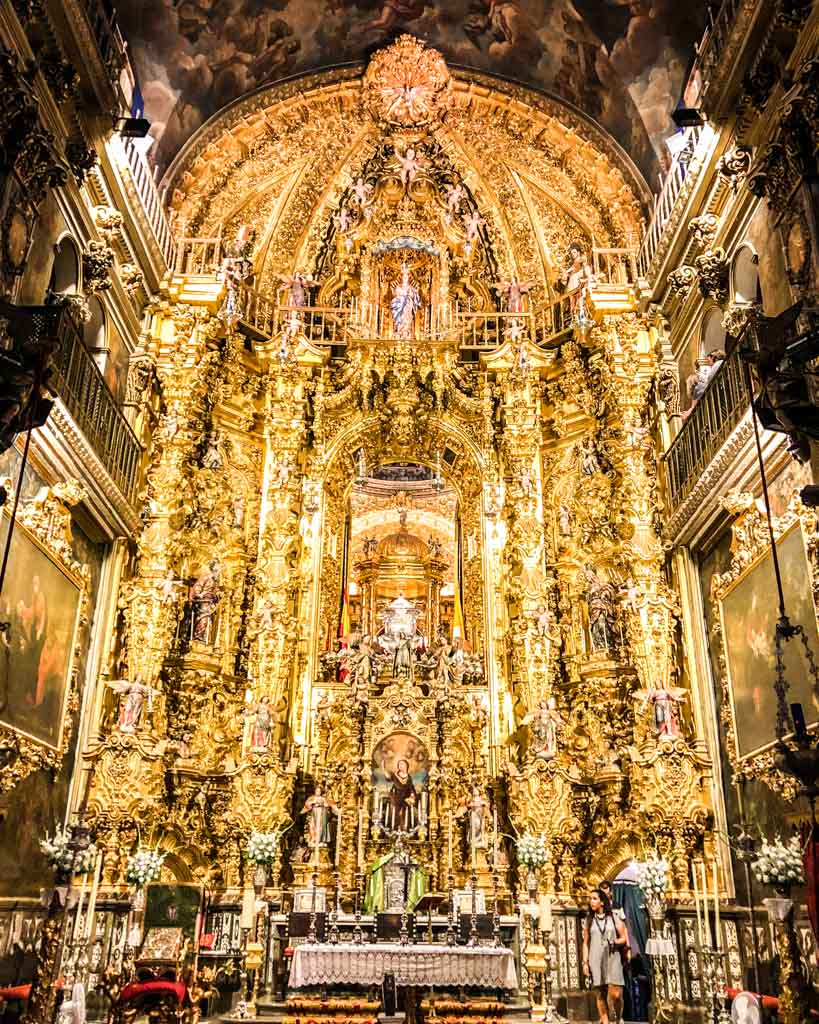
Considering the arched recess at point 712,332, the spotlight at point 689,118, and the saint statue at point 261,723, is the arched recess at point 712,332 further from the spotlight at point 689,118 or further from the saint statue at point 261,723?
the saint statue at point 261,723

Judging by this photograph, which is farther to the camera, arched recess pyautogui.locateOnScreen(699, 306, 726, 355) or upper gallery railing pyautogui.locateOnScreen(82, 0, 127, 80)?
arched recess pyautogui.locateOnScreen(699, 306, 726, 355)

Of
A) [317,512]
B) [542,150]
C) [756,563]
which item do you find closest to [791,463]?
[756,563]

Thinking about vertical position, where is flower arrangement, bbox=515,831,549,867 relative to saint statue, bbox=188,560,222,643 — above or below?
below

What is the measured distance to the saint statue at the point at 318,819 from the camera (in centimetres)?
1525

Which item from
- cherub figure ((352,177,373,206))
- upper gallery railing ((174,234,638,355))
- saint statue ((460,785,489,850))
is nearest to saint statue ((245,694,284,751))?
saint statue ((460,785,489,850))

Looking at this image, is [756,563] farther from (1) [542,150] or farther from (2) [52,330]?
(1) [542,150]

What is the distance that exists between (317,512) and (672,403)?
7038 mm

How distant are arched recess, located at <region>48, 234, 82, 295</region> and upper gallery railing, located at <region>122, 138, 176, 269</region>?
7.23 ft

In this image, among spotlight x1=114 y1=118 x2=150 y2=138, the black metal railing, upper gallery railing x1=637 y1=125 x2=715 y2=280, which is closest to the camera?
the black metal railing

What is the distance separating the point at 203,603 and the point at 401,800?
16.2 feet

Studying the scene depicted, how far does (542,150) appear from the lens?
20.6 m

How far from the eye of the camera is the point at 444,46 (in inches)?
808

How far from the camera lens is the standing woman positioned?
12.0m

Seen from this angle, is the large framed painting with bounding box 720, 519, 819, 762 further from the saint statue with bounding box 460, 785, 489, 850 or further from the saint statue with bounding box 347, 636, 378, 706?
the saint statue with bounding box 347, 636, 378, 706
